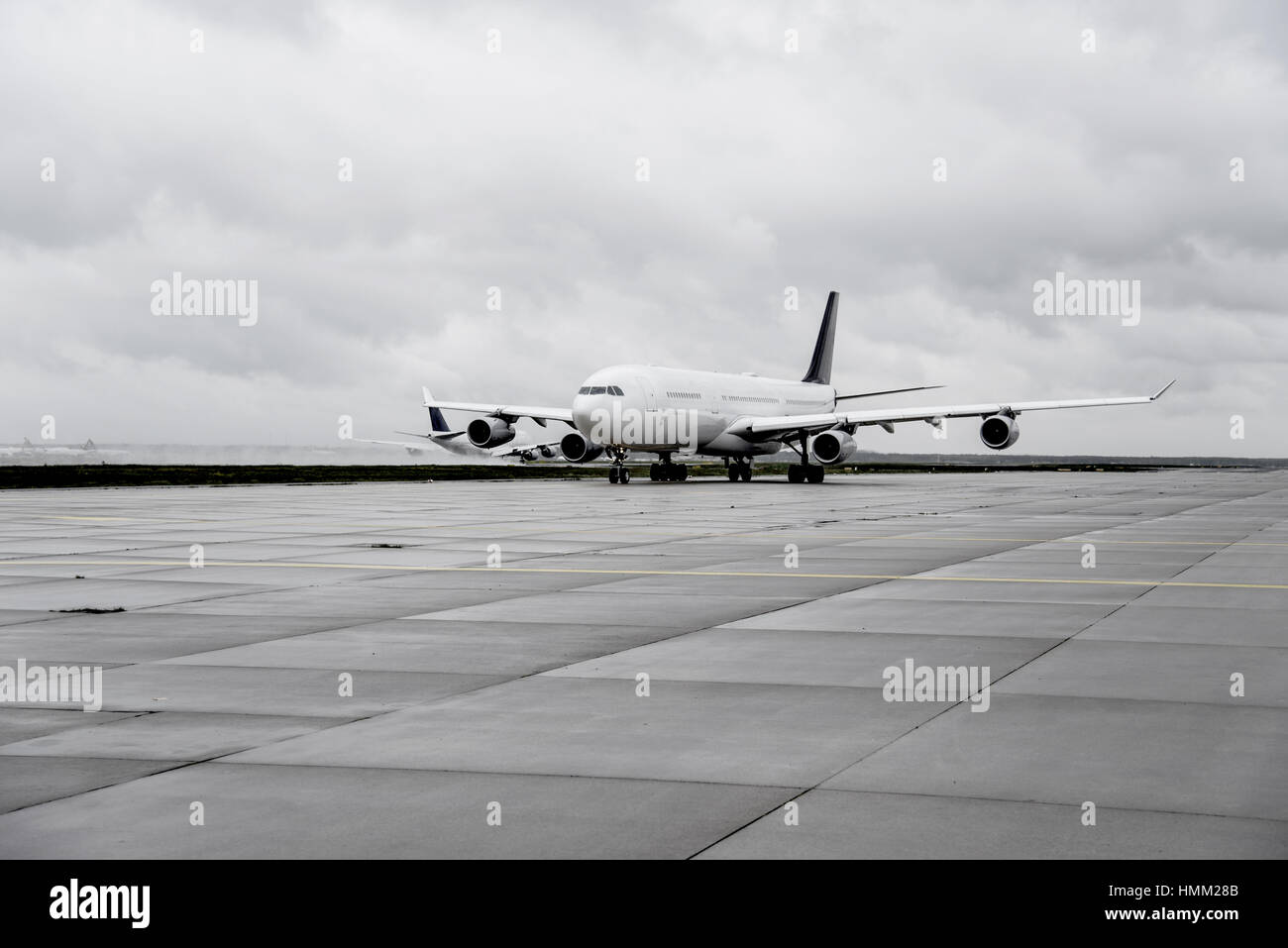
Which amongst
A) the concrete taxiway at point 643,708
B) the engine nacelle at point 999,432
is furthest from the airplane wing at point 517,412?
the concrete taxiway at point 643,708

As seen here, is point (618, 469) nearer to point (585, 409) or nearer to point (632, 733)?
point (585, 409)

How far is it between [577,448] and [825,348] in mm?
24319

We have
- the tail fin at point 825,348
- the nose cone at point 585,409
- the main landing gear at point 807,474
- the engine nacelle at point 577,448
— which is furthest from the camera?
the tail fin at point 825,348

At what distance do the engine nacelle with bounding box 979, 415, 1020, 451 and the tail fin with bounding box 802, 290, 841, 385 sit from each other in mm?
21581

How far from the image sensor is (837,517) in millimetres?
30375

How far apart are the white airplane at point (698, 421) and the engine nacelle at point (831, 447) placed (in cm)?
4

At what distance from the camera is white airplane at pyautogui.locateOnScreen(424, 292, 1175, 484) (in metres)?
50.5

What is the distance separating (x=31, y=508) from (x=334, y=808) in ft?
100

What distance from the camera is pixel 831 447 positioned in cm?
5456

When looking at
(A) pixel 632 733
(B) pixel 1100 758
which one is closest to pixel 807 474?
(A) pixel 632 733

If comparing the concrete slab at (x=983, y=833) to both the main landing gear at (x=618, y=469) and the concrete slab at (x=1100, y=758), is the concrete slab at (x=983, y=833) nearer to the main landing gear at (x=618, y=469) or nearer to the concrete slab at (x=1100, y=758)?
the concrete slab at (x=1100, y=758)

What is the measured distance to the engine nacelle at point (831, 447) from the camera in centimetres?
5453
